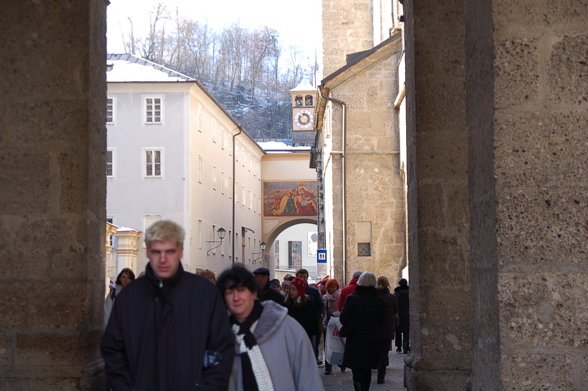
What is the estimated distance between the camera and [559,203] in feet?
13.9

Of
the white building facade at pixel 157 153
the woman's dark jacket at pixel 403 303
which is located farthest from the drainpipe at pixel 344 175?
the white building facade at pixel 157 153

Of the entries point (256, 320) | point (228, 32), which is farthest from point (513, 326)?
point (228, 32)

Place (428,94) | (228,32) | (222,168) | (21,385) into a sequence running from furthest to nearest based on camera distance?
1. (228,32)
2. (222,168)
3. (428,94)
4. (21,385)

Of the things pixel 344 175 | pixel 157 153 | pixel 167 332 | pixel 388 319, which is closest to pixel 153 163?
pixel 157 153

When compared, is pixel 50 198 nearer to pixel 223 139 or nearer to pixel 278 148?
pixel 223 139

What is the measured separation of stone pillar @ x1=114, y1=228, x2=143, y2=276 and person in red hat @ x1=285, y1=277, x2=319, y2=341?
28.4 meters

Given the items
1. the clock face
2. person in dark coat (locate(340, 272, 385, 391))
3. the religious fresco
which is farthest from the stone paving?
the clock face

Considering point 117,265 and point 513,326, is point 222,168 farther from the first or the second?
point 513,326

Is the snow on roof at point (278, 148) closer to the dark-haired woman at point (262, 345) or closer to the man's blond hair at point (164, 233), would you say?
the dark-haired woman at point (262, 345)

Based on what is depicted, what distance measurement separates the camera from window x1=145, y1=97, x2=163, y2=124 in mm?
46938

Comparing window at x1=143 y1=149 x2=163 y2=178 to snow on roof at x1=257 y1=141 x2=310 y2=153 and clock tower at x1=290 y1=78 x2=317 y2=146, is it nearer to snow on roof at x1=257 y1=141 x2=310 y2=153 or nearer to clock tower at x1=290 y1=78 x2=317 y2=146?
snow on roof at x1=257 y1=141 x2=310 y2=153

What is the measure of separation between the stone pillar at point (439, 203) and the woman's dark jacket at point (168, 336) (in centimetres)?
397

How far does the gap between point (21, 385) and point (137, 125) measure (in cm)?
4108

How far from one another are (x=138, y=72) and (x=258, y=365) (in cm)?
4499
